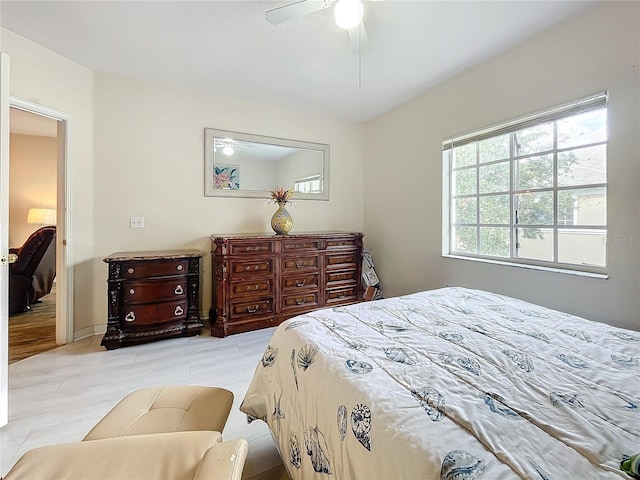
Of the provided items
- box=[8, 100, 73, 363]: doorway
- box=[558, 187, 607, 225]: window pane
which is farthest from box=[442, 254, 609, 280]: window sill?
box=[8, 100, 73, 363]: doorway

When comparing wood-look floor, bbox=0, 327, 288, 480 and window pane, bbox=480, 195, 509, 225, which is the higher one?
window pane, bbox=480, 195, 509, 225

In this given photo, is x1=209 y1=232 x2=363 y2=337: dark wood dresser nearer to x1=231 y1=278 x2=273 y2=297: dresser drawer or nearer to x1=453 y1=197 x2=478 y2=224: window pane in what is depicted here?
x1=231 y1=278 x2=273 y2=297: dresser drawer

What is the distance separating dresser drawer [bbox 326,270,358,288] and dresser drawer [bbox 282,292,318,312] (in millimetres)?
254

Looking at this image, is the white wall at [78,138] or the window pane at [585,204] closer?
the window pane at [585,204]

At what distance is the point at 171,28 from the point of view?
2.24 meters

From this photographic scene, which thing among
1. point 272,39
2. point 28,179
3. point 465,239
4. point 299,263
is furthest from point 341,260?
point 28,179

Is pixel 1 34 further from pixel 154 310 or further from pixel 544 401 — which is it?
pixel 544 401

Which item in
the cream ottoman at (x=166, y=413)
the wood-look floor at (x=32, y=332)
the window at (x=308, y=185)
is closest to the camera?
the cream ottoman at (x=166, y=413)

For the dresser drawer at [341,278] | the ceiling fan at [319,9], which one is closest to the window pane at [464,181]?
the dresser drawer at [341,278]

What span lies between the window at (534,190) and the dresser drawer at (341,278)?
46.1 inches

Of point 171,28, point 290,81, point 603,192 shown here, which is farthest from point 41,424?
point 603,192

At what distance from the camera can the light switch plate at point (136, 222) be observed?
3.09m

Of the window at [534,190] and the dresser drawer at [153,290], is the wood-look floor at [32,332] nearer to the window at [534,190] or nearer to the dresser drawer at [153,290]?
the dresser drawer at [153,290]

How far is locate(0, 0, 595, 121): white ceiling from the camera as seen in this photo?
202cm
